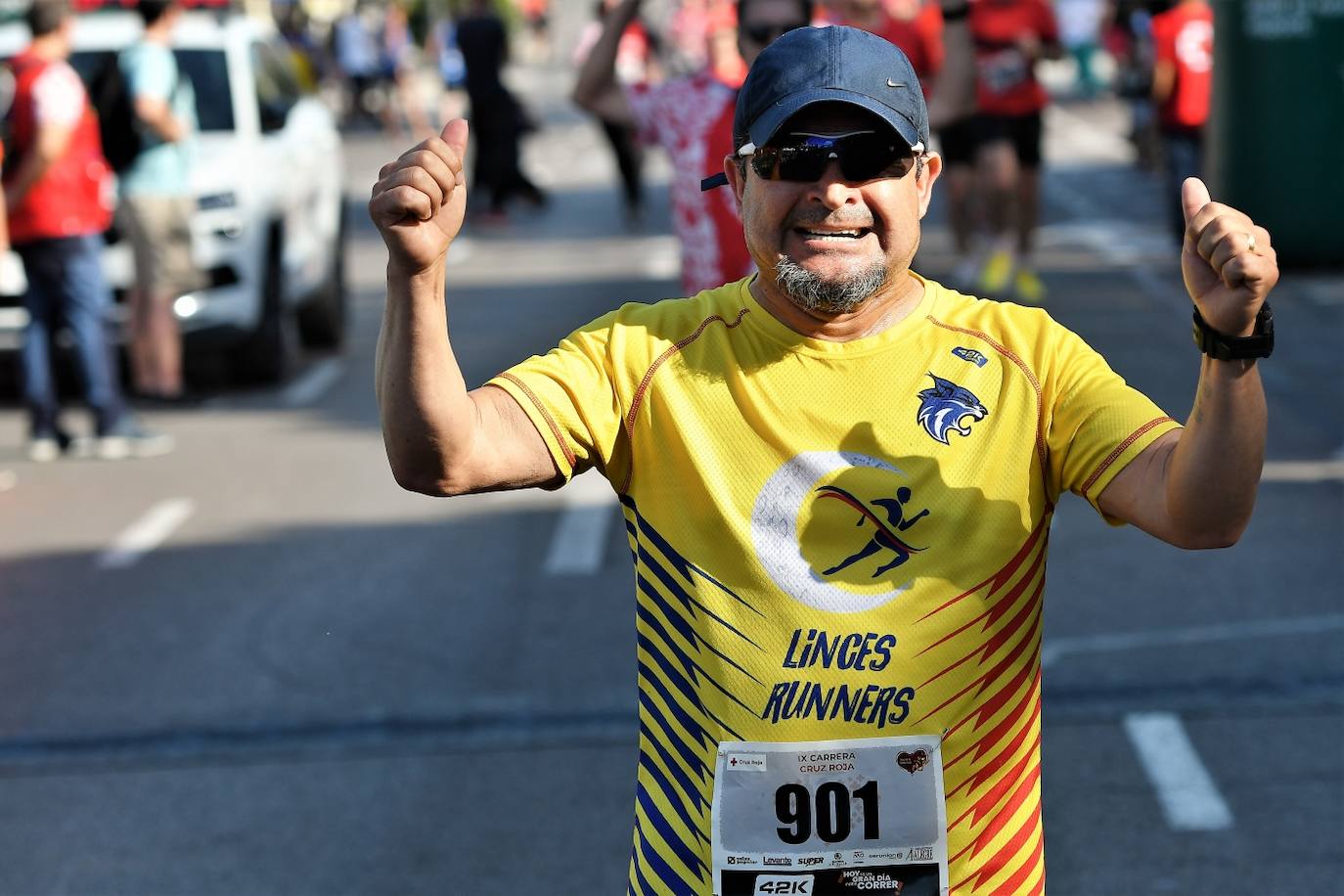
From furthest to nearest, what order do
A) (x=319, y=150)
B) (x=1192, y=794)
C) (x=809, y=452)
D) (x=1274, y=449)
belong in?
1. (x=319, y=150)
2. (x=1274, y=449)
3. (x=1192, y=794)
4. (x=809, y=452)

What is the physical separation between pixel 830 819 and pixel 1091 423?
62cm

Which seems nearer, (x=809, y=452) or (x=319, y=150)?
(x=809, y=452)

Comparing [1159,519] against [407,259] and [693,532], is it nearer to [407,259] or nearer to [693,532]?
[693,532]

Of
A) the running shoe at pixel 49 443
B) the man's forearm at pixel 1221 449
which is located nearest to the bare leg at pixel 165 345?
the running shoe at pixel 49 443

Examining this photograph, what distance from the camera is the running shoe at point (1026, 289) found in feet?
46.4

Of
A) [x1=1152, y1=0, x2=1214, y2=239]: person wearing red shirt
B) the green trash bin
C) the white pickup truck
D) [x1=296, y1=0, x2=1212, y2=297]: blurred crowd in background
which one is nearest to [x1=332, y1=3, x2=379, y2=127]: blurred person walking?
[x1=296, y1=0, x2=1212, y2=297]: blurred crowd in background

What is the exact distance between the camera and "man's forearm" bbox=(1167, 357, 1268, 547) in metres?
2.65

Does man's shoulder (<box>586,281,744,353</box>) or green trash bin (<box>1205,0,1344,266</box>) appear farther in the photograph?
green trash bin (<box>1205,0,1344,266</box>)

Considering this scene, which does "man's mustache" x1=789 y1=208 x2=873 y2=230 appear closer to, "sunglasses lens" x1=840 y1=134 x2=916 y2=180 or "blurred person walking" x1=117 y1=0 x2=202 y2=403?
"sunglasses lens" x1=840 y1=134 x2=916 y2=180

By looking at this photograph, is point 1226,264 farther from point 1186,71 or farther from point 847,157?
point 1186,71

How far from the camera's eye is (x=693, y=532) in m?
2.90

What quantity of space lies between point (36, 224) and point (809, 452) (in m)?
8.40

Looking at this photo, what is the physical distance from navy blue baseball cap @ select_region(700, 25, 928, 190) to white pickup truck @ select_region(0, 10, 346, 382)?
9.23 m

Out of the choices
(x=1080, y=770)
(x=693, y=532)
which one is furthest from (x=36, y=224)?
(x=693, y=532)
